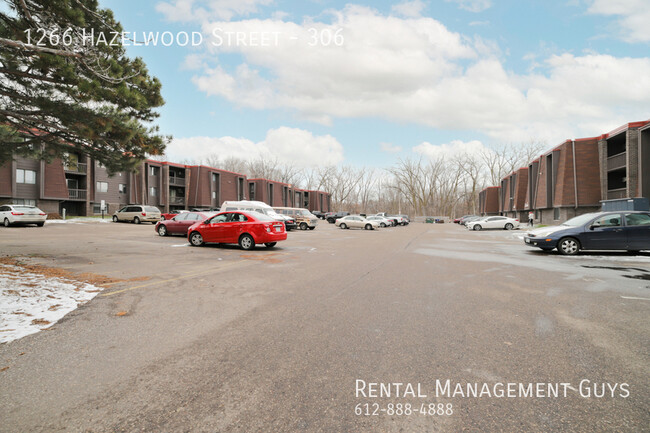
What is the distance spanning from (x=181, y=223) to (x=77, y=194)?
28.3 metres

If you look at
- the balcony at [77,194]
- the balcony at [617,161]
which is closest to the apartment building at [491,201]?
the balcony at [617,161]

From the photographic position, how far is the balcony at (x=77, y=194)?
3784 cm

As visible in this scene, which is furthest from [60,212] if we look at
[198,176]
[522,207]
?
[522,207]

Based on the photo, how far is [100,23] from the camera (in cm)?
870

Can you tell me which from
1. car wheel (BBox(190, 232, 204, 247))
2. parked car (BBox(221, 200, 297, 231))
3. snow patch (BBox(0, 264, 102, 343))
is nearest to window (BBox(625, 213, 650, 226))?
snow patch (BBox(0, 264, 102, 343))

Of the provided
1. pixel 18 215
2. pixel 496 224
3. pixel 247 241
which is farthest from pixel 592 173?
pixel 18 215

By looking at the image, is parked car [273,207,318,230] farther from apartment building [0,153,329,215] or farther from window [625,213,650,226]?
window [625,213,650,226]

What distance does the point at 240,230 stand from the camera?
1345cm

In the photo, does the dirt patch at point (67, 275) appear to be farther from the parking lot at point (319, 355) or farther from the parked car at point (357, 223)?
the parked car at point (357, 223)

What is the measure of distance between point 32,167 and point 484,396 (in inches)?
1738

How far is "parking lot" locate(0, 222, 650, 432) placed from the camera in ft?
7.95

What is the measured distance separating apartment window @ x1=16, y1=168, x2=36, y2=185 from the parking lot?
120ft

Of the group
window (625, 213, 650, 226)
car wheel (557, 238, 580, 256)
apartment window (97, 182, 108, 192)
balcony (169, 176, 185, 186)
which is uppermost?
balcony (169, 176, 185, 186)

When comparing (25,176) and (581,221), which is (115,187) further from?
(581,221)
